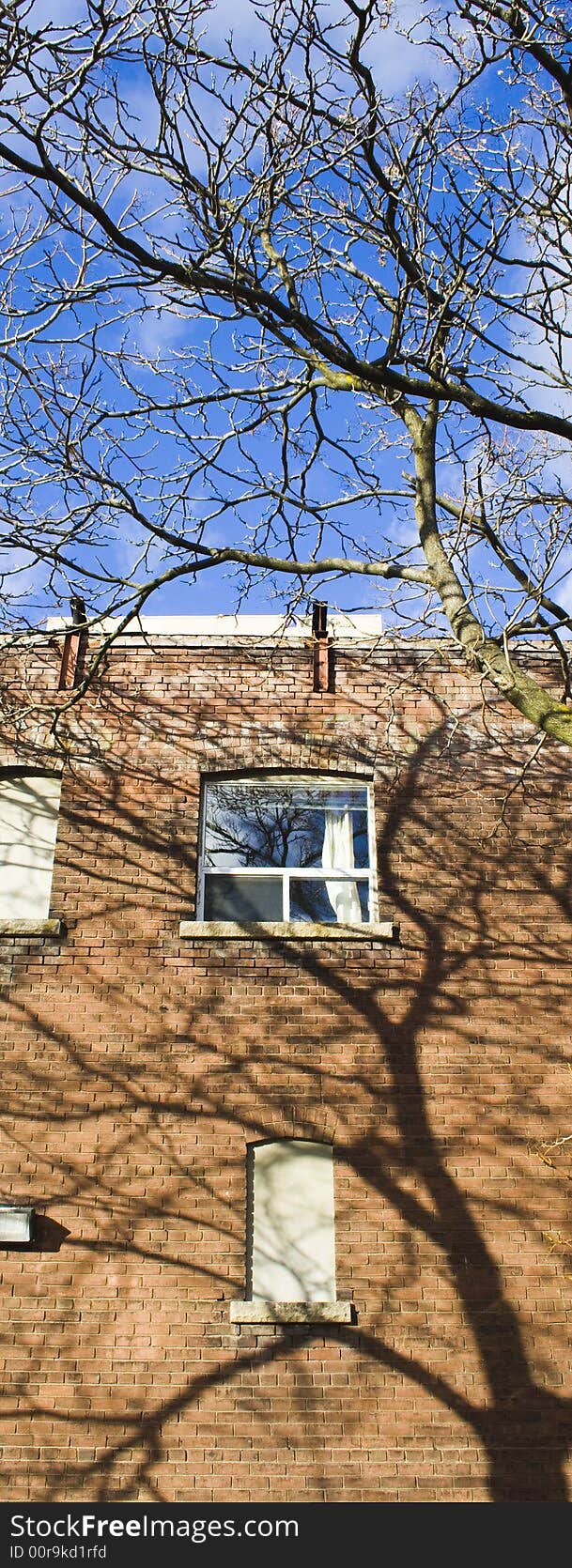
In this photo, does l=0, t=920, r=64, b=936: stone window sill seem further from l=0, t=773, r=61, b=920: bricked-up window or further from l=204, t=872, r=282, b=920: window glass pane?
l=204, t=872, r=282, b=920: window glass pane

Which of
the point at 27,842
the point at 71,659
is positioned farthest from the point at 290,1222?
the point at 71,659

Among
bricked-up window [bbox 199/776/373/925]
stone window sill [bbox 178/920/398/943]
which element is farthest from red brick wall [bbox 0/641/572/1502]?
bricked-up window [bbox 199/776/373/925]

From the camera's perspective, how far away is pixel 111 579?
9.33 m

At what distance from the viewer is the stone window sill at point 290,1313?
9.55m

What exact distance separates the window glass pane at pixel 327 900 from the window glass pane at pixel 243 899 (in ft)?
0.53

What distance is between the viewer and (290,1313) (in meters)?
9.59

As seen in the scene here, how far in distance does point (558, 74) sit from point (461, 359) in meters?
1.64

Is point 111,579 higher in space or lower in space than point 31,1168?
higher

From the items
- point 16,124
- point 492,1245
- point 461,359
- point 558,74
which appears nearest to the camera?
point 16,124

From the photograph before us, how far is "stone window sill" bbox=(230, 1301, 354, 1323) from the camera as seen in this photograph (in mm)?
9555

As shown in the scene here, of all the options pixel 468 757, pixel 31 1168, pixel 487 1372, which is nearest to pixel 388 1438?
pixel 487 1372

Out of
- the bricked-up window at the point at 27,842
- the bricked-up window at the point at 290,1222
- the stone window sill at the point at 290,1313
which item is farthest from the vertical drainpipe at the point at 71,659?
the stone window sill at the point at 290,1313

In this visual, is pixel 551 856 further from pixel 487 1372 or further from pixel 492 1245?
pixel 487 1372

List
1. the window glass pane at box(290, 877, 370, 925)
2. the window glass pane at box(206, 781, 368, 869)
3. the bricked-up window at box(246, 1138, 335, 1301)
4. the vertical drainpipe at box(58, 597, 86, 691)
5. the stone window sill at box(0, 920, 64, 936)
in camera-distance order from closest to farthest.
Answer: the bricked-up window at box(246, 1138, 335, 1301) < the stone window sill at box(0, 920, 64, 936) < the window glass pane at box(290, 877, 370, 925) < the window glass pane at box(206, 781, 368, 869) < the vertical drainpipe at box(58, 597, 86, 691)
